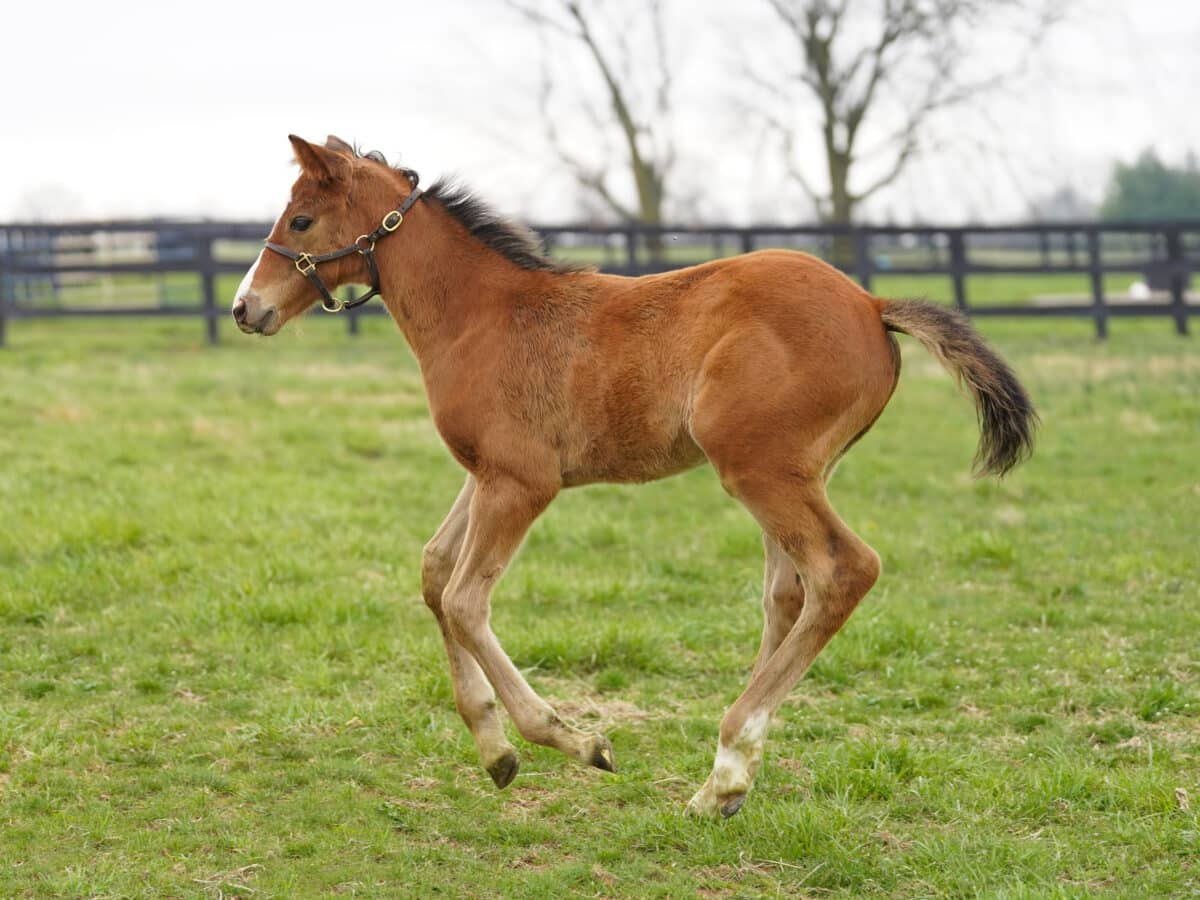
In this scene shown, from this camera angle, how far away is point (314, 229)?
432 centimetres

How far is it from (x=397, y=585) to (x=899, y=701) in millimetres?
2672

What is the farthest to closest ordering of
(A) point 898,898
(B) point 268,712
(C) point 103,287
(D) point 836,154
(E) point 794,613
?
(C) point 103,287 < (D) point 836,154 < (B) point 268,712 < (E) point 794,613 < (A) point 898,898

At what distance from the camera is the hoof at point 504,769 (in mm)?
3955

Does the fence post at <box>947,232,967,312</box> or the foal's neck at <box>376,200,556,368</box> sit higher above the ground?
the fence post at <box>947,232,967,312</box>

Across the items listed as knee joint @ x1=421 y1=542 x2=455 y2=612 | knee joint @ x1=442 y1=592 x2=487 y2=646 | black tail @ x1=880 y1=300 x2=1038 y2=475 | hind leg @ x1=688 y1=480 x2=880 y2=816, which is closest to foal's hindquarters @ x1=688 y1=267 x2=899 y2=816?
hind leg @ x1=688 y1=480 x2=880 y2=816

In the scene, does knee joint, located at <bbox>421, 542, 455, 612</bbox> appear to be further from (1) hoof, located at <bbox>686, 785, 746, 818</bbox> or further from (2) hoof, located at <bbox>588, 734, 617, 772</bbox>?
(1) hoof, located at <bbox>686, 785, 746, 818</bbox>

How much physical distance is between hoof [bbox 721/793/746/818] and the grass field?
9 centimetres

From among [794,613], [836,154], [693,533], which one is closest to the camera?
[794,613]

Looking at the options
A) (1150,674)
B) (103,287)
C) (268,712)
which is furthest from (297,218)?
(103,287)

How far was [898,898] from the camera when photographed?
3406mm

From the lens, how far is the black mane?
4430 millimetres

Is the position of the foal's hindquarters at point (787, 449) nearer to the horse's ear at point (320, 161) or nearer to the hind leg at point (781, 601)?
the hind leg at point (781, 601)

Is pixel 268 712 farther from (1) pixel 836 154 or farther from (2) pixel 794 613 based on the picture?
(1) pixel 836 154

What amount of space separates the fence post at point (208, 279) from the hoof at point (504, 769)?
44.6ft
